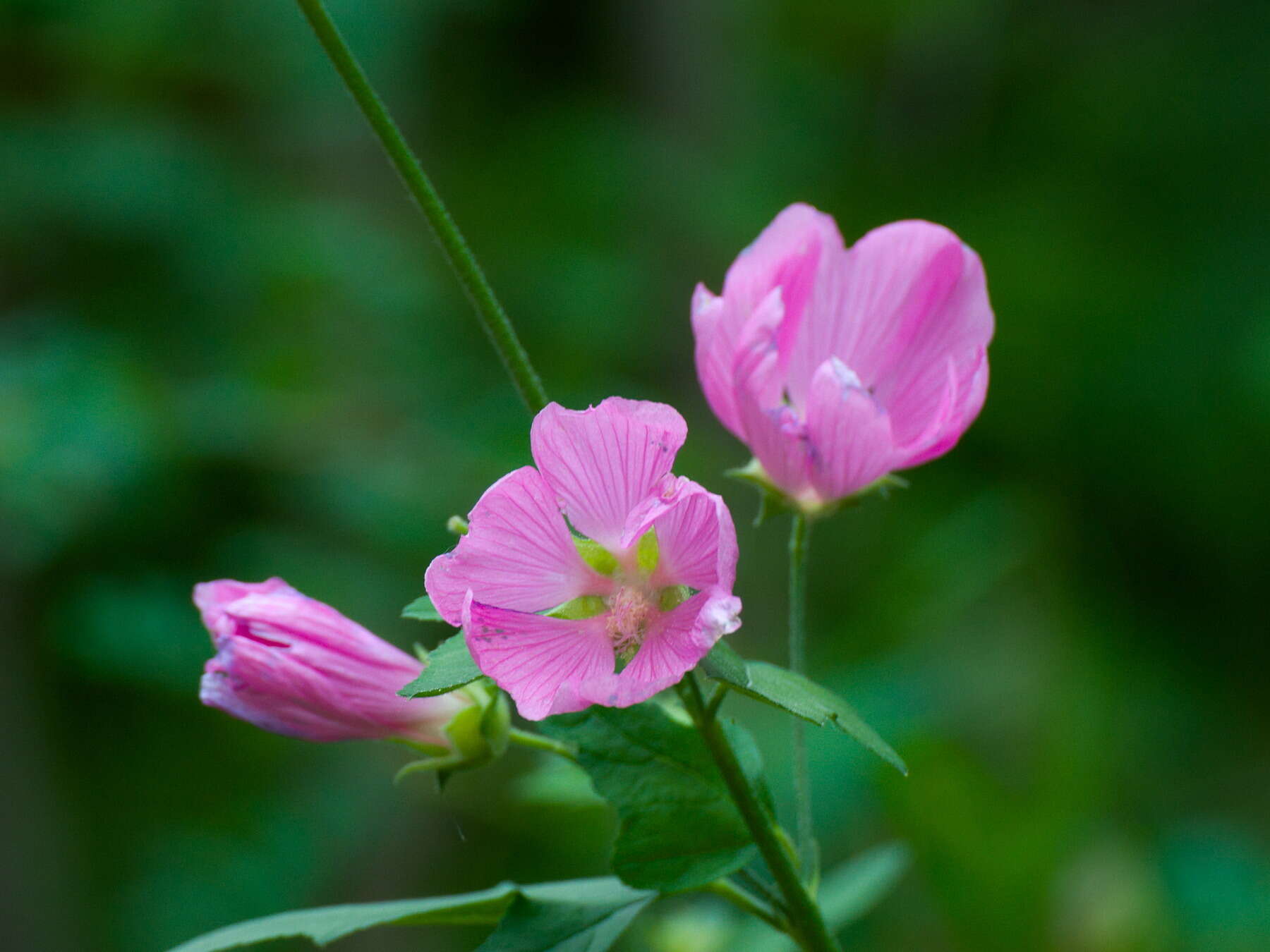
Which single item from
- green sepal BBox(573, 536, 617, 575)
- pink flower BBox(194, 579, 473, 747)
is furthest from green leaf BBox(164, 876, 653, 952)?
green sepal BBox(573, 536, 617, 575)

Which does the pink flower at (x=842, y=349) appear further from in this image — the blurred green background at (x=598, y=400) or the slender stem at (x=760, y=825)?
the blurred green background at (x=598, y=400)

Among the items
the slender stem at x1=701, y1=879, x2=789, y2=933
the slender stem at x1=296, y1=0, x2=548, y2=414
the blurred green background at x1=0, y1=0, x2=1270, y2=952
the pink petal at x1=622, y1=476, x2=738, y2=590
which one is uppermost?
the slender stem at x1=296, y1=0, x2=548, y2=414

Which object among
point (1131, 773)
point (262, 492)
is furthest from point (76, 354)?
point (1131, 773)

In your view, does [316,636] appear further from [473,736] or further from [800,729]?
[800,729]

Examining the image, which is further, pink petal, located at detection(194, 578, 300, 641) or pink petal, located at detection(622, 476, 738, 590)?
pink petal, located at detection(194, 578, 300, 641)

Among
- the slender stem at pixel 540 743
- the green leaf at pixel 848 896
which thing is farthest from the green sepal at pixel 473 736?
the green leaf at pixel 848 896

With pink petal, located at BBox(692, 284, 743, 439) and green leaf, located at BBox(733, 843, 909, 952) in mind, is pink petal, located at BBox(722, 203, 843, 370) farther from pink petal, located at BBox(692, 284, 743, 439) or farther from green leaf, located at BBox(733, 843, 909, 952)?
green leaf, located at BBox(733, 843, 909, 952)

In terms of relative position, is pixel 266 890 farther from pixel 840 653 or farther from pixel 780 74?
pixel 780 74

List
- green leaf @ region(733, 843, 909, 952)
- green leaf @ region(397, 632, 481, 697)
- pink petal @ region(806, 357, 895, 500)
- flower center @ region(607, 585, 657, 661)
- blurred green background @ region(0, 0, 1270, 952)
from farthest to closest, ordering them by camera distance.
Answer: blurred green background @ region(0, 0, 1270, 952) < green leaf @ region(733, 843, 909, 952) < pink petal @ region(806, 357, 895, 500) < flower center @ region(607, 585, 657, 661) < green leaf @ region(397, 632, 481, 697)
